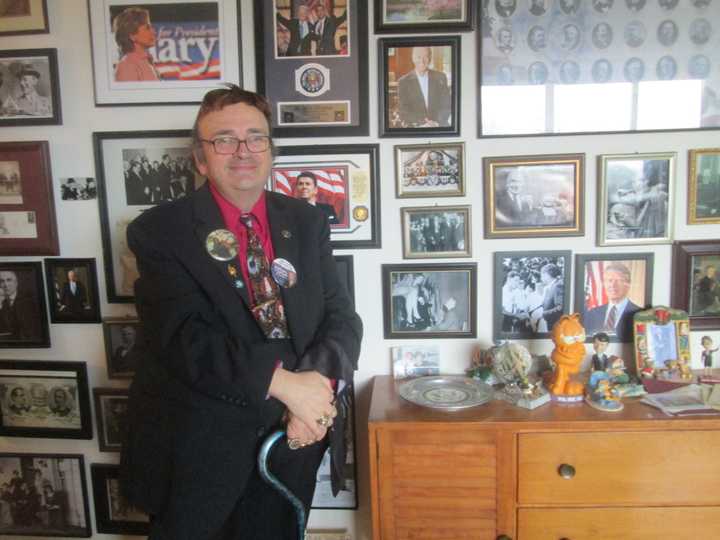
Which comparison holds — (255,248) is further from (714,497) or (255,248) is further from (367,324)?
(714,497)

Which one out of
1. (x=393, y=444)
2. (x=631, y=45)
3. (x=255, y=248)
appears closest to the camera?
(x=255, y=248)

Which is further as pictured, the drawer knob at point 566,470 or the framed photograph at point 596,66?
the framed photograph at point 596,66

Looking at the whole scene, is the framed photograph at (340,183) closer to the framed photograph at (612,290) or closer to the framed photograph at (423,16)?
the framed photograph at (423,16)

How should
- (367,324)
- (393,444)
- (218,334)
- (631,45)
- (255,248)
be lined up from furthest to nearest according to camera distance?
(367,324) → (631,45) → (393,444) → (255,248) → (218,334)

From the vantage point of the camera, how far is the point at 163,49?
1545mm

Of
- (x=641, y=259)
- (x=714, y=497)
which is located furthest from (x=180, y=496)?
(x=641, y=259)

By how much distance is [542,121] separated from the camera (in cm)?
152

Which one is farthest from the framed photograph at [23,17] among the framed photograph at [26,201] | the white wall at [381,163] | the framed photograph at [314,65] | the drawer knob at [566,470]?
the drawer knob at [566,470]

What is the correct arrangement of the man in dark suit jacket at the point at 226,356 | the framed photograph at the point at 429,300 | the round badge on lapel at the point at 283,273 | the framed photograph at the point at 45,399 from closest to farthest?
the man in dark suit jacket at the point at 226,356
the round badge on lapel at the point at 283,273
the framed photograph at the point at 429,300
the framed photograph at the point at 45,399

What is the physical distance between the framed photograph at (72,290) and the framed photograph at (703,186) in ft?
6.28

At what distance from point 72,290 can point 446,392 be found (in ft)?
4.13

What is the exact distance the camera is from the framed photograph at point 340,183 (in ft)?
5.10

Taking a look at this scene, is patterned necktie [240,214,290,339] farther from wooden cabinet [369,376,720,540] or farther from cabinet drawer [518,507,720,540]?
cabinet drawer [518,507,720,540]

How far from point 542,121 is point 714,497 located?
1.12m
